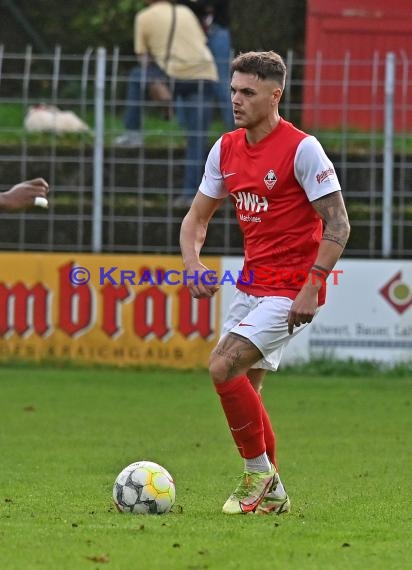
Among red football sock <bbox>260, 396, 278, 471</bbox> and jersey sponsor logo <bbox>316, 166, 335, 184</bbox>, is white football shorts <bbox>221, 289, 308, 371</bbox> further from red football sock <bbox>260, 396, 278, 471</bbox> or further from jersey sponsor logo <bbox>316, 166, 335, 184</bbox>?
jersey sponsor logo <bbox>316, 166, 335, 184</bbox>

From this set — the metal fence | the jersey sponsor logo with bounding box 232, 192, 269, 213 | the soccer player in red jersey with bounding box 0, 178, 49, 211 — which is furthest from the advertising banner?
the soccer player in red jersey with bounding box 0, 178, 49, 211

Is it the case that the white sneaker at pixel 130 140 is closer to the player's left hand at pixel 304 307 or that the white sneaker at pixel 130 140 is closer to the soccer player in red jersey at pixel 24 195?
the soccer player in red jersey at pixel 24 195

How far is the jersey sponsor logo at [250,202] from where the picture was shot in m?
7.38

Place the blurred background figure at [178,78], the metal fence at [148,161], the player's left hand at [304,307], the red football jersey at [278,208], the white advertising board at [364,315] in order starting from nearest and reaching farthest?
the player's left hand at [304,307] < the red football jersey at [278,208] < the white advertising board at [364,315] < the metal fence at [148,161] < the blurred background figure at [178,78]

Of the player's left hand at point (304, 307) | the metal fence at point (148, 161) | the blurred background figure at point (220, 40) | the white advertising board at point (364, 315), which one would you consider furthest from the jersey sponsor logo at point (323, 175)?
the blurred background figure at point (220, 40)

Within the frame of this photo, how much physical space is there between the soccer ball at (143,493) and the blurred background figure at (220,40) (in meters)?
8.53

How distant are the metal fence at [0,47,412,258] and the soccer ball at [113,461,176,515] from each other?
8335mm

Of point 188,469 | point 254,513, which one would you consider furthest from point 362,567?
point 188,469

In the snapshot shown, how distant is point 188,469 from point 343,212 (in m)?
2.96

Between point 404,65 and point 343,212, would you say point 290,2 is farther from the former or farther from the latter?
point 343,212

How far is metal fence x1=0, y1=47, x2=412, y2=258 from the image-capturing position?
15359mm

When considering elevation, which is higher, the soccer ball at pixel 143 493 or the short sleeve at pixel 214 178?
the short sleeve at pixel 214 178

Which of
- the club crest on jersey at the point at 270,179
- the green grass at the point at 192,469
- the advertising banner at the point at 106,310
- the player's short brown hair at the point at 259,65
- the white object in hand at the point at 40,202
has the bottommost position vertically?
the green grass at the point at 192,469

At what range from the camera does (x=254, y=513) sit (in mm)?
7312
